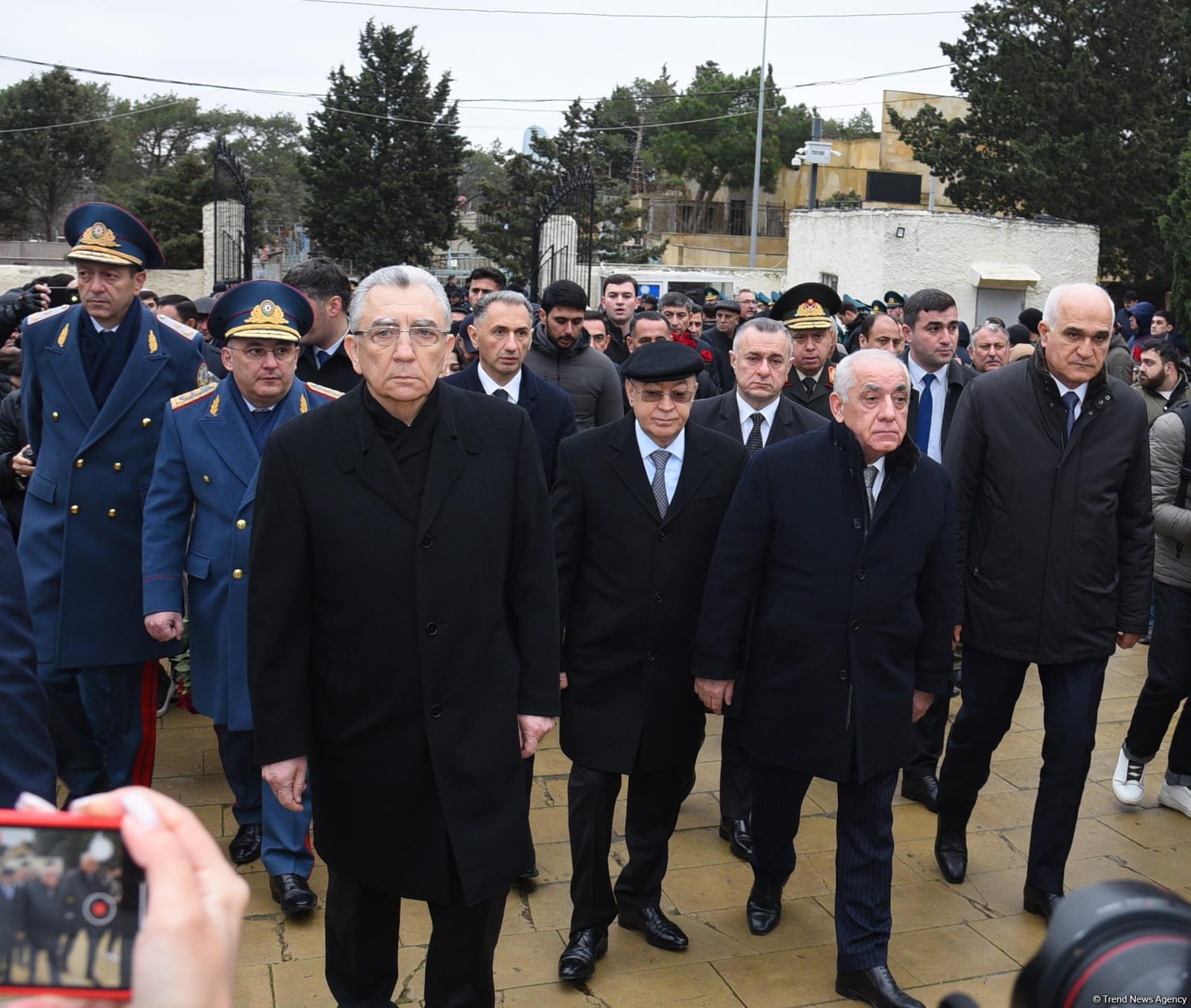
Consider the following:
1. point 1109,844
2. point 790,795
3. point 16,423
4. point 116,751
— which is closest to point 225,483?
point 116,751

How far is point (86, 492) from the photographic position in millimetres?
4793

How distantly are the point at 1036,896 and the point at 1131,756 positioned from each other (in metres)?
1.31

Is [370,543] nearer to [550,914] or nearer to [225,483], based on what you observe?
[225,483]

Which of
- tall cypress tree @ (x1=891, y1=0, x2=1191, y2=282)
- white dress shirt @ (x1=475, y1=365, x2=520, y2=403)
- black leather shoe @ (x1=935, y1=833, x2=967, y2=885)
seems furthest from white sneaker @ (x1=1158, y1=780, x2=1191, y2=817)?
tall cypress tree @ (x1=891, y1=0, x2=1191, y2=282)

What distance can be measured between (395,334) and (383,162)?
33.8m

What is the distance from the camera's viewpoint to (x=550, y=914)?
454 centimetres

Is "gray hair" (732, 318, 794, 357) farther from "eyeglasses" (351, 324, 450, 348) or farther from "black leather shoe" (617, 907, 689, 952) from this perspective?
"eyeglasses" (351, 324, 450, 348)

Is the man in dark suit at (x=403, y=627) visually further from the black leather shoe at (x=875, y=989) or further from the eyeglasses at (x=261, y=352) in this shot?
the black leather shoe at (x=875, y=989)

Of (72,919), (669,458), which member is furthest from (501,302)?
(72,919)

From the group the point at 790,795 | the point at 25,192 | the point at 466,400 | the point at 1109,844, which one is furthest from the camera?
the point at 25,192

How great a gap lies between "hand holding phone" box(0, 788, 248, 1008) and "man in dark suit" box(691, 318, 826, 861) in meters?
4.30

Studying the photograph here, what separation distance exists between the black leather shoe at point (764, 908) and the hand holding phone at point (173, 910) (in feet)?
12.1

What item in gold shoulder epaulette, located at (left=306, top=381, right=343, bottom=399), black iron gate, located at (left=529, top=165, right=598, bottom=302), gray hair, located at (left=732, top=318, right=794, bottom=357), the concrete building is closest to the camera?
gold shoulder epaulette, located at (left=306, top=381, right=343, bottom=399)

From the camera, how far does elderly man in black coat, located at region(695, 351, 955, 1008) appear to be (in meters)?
4.05
